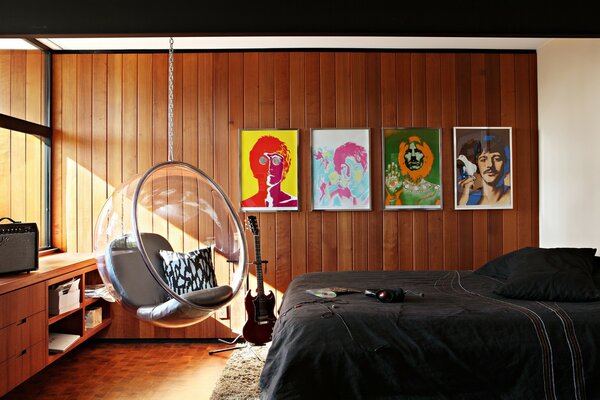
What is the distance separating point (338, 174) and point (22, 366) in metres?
2.56

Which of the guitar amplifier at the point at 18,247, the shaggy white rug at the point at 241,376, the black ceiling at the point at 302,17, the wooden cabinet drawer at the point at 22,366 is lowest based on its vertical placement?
the shaggy white rug at the point at 241,376

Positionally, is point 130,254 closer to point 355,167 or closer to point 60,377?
point 60,377

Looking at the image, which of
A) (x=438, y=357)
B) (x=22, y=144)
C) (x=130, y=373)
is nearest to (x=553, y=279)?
(x=438, y=357)

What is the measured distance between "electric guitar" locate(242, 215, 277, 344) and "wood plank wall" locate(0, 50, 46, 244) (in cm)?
174

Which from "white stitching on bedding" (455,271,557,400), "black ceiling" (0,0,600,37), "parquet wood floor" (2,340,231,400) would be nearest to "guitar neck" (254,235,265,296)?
"parquet wood floor" (2,340,231,400)

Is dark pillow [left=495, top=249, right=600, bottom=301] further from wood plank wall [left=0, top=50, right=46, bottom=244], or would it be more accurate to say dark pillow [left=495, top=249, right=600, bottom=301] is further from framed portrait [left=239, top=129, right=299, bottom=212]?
wood plank wall [left=0, top=50, right=46, bottom=244]

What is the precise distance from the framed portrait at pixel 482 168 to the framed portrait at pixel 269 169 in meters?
1.38

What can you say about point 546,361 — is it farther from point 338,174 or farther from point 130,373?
point 130,373

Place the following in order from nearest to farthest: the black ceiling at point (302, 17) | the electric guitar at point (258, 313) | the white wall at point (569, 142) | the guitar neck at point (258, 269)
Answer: the black ceiling at point (302, 17)
the white wall at point (569, 142)
the electric guitar at point (258, 313)
the guitar neck at point (258, 269)

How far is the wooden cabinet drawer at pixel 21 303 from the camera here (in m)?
2.41

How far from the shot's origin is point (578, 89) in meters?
3.38

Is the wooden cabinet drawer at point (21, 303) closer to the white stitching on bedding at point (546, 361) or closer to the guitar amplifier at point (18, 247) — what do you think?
the guitar amplifier at point (18, 247)

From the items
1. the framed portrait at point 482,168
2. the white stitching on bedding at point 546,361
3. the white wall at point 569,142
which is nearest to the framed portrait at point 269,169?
the framed portrait at point 482,168

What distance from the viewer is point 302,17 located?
5.09ft
